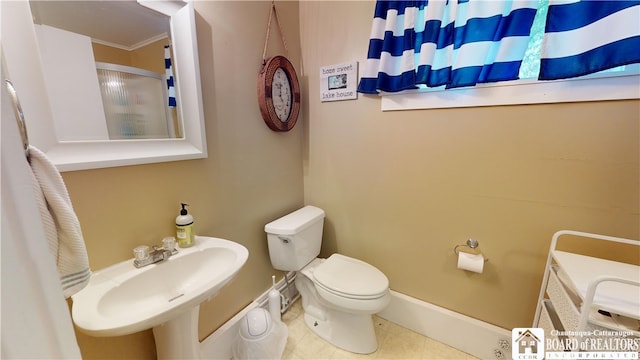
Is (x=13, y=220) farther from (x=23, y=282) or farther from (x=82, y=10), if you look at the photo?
(x=82, y=10)

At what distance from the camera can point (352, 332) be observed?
141cm

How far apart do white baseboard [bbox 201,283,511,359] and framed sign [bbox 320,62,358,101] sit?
4.46 ft

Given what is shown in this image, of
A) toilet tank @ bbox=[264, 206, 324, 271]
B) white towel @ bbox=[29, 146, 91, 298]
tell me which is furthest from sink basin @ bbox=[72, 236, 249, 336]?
toilet tank @ bbox=[264, 206, 324, 271]

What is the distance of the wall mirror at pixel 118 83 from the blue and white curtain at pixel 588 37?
58.7 inches

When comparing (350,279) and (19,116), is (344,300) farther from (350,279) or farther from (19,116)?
(19,116)

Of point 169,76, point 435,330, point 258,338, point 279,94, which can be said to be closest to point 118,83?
point 169,76

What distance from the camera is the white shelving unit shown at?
73 cm

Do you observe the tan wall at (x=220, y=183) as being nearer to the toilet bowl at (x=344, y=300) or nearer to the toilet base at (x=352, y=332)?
the toilet bowl at (x=344, y=300)

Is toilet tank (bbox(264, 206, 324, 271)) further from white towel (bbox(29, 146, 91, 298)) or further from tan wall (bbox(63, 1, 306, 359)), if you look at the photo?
white towel (bbox(29, 146, 91, 298))

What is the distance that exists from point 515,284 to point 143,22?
6.87 ft

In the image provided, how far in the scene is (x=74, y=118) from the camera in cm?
80

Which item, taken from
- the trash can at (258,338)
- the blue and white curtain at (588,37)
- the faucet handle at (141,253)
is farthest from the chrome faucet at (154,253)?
the blue and white curtain at (588,37)

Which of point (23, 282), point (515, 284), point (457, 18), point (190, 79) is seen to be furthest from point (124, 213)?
point (515, 284)

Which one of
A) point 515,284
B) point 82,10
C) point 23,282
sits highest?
point 82,10
